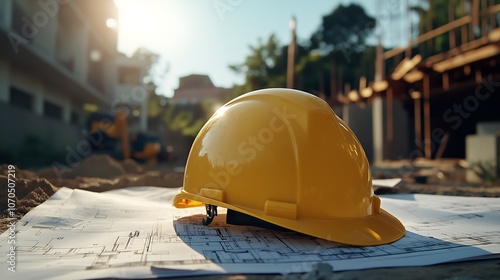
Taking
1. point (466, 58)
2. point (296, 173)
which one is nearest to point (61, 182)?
point (296, 173)

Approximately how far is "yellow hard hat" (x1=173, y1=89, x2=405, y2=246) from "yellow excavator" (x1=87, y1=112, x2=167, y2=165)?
14846 mm

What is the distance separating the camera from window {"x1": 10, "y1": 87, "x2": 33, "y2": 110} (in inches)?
515

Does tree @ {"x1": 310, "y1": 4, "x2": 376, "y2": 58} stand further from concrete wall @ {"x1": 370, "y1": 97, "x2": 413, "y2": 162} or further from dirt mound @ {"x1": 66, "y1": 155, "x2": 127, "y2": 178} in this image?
dirt mound @ {"x1": 66, "y1": 155, "x2": 127, "y2": 178}

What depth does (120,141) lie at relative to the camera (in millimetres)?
17672

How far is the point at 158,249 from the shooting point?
1975mm

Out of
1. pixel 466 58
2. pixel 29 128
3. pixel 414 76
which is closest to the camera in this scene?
pixel 466 58

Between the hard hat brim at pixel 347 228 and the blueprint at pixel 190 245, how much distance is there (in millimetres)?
56

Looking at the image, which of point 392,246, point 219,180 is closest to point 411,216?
point 392,246

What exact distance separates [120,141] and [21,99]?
469 centimetres

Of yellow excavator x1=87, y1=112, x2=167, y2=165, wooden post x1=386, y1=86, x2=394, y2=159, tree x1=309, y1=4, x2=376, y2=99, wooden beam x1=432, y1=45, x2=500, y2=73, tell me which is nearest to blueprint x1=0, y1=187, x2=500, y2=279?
wooden beam x1=432, y1=45, x2=500, y2=73

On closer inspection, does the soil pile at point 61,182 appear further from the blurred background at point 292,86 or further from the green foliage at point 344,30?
the green foliage at point 344,30

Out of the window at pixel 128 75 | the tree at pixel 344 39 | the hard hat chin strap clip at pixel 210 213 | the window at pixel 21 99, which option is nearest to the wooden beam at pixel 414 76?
the hard hat chin strap clip at pixel 210 213

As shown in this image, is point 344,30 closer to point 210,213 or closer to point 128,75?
point 128,75

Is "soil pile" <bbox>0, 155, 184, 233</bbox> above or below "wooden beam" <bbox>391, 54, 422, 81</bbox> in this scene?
below
